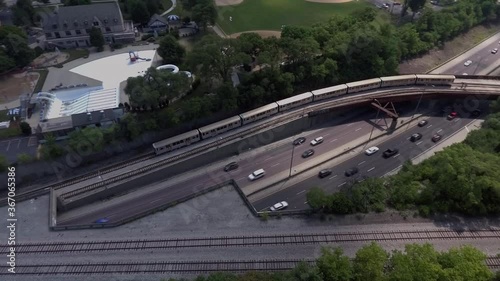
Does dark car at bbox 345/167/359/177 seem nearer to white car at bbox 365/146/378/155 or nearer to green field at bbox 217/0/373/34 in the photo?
white car at bbox 365/146/378/155

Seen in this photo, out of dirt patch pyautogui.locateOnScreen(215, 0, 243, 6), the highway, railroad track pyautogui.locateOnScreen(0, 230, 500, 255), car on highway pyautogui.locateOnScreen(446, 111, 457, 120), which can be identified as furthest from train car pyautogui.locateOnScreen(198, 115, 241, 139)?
dirt patch pyautogui.locateOnScreen(215, 0, 243, 6)

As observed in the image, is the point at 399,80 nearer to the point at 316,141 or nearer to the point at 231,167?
the point at 316,141

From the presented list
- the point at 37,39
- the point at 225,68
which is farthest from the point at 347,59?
the point at 37,39

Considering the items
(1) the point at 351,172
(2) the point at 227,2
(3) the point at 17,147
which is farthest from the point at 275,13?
(3) the point at 17,147

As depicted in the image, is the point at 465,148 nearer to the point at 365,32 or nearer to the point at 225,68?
the point at 365,32

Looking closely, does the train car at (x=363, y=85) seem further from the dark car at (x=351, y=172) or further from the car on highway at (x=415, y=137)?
the dark car at (x=351, y=172)

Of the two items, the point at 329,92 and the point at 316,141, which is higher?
the point at 329,92

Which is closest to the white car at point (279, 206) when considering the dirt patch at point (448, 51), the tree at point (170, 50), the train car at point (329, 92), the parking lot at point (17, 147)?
the train car at point (329, 92)
